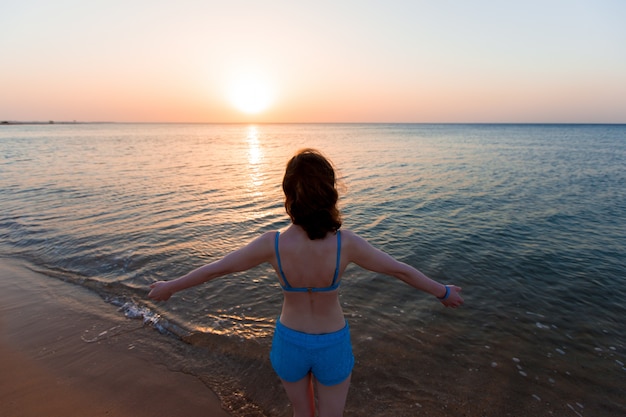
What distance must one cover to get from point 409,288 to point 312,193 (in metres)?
6.09

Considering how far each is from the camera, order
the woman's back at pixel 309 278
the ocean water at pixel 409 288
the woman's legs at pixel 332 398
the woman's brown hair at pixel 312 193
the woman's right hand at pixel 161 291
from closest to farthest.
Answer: the woman's brown hair at pixel 312 193 → the woman's back at pixel 309 278 → the woman's right hand at pixel 161 291 → the woman's legs at pixel 332 398 → the ocean water at pixel 409 288

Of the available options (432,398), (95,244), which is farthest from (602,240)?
(95,244)

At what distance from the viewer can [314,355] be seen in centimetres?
250

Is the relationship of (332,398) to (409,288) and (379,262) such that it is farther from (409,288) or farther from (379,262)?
(409,288)

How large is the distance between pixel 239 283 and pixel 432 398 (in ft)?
15.1

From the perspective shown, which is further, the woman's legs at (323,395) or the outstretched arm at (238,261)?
the woman's legs at (323,395)

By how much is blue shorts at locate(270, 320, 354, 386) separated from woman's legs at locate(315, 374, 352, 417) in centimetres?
6

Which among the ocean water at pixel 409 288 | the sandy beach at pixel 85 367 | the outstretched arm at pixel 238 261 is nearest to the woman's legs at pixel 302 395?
the outstretched arm at pixel 238 261

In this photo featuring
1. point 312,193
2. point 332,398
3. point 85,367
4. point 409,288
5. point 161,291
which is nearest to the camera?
point 312,193

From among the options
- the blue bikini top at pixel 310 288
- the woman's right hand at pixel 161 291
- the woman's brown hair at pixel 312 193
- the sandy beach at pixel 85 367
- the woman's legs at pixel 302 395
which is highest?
the woman's brown hair at pixel 312 193

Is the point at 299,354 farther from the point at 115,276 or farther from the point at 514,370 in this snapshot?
the point at 115,276

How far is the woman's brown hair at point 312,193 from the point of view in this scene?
2.19 metres

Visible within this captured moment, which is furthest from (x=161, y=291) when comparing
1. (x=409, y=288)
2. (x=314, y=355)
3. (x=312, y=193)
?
(x=409, y=288)

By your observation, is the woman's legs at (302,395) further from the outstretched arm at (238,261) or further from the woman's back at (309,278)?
the outstretched arm at (238,261)
